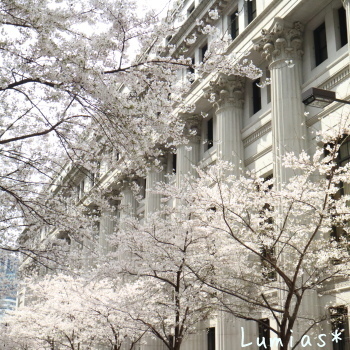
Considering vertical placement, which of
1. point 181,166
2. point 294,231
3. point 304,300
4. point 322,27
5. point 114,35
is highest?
point 322,27

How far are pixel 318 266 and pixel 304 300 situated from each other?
5.44 m

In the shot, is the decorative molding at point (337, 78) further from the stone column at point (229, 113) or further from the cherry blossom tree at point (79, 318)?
the cherry blossom tree at point (79, 318)

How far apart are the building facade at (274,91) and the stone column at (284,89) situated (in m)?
0.04

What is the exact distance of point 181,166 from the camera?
35.8 m

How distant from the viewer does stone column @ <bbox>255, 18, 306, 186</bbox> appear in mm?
23719

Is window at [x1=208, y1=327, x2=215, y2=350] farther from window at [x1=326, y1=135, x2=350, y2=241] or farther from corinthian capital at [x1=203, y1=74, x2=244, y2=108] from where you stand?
corinthian capital at [x1=203, y1=74, x2=244, y2=108]

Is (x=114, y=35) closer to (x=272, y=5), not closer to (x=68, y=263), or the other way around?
(x=68, y=263)

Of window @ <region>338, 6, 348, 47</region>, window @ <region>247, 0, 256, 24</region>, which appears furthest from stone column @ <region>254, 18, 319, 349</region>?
window @ <region>247, 0, 256, 24</region>

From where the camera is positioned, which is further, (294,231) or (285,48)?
(285,48)

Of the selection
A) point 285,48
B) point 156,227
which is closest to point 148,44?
point 156,227

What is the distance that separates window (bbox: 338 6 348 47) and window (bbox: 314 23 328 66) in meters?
1.20

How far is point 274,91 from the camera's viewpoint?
25.5 metres

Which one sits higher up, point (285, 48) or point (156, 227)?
point (285, 48)

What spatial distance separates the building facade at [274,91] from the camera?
909 inches
